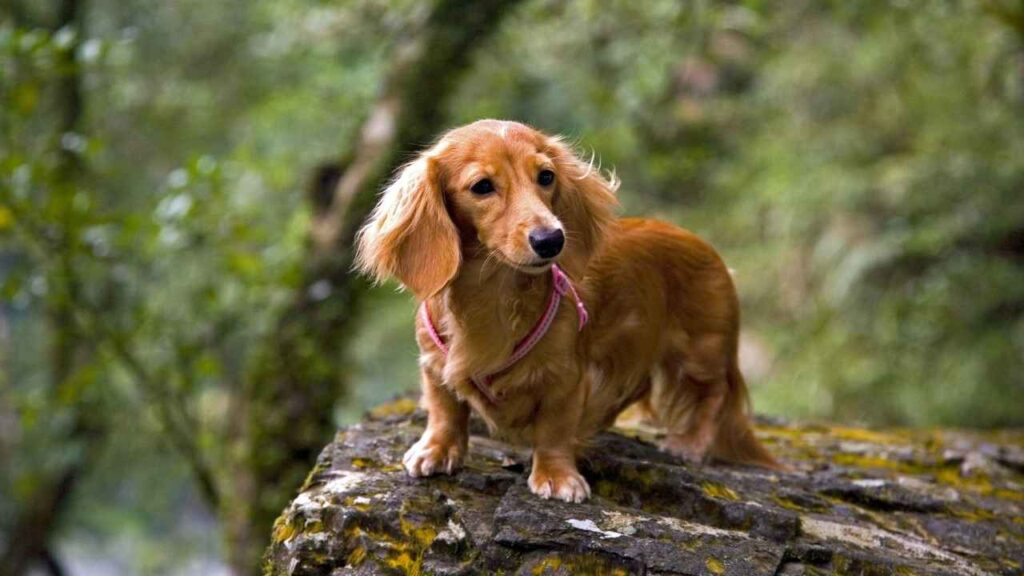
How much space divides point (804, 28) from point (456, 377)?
28.6 ft

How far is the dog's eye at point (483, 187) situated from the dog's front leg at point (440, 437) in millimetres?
660

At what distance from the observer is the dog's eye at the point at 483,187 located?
310 cm

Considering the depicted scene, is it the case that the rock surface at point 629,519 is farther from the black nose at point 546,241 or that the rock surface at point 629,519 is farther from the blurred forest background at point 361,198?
the blurred forest background at point 361,198

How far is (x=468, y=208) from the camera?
3.18 metres

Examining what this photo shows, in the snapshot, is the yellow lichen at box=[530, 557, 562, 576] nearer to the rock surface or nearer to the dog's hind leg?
the rock surface

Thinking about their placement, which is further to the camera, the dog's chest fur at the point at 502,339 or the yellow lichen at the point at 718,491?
the yellow lichen at the point at 718,491

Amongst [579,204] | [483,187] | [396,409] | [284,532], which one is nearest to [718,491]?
[579,204]

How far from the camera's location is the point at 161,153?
1103 centimetres

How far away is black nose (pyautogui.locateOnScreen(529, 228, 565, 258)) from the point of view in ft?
9.52

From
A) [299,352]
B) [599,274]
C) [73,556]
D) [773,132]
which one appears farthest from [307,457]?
[73,556]

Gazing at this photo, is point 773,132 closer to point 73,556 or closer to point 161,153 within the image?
point 161,153

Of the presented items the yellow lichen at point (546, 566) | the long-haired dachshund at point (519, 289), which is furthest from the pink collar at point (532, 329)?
the yellow lichen at point (546, 566)

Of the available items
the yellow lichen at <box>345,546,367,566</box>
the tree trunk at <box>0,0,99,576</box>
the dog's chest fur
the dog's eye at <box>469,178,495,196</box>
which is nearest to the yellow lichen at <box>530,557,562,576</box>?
the yellow lichen at <box>345,546,367,566</box>

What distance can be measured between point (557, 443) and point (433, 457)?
0.39 metres
